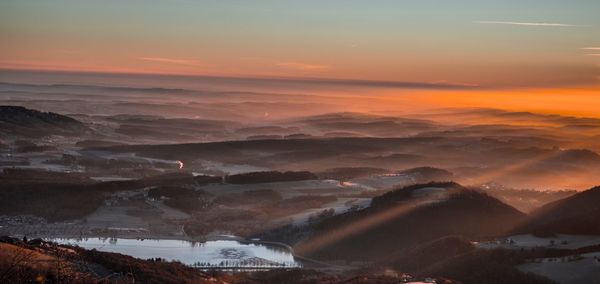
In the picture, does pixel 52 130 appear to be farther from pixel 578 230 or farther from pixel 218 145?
pixel 578 230

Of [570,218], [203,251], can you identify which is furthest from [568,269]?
[203,251]

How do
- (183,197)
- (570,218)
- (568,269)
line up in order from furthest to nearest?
(183,197), (570,218), (568,269)

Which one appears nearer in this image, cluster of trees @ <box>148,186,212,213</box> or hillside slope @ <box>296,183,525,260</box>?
hillside slope @ <box>296,183,525,260</box>

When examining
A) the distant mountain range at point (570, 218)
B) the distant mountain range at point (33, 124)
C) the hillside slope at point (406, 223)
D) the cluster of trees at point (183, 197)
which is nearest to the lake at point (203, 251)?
the hillside slope at point (406, 223)

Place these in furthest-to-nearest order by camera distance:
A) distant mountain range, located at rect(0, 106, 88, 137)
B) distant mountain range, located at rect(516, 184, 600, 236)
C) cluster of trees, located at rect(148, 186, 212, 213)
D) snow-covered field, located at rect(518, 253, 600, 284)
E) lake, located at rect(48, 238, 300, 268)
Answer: distant mountain range, located at rect(0, 106, 88, 137) → cluster of trees, located at rect(148, 186, 212, 213) → distant mountain range, located at rect(516, 184, 600, 236) → lake, located at rect(48, 238, 300, 268) → snow-covered field, located at rect(518, 253, 600, 284)

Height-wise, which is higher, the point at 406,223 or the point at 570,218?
the point at 570,218

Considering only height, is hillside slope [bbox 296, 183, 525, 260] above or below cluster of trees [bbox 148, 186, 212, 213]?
above

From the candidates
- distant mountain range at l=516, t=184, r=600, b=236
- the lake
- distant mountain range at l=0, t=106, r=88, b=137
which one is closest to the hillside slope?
distant mountain range at l=516, t=184, r=600, b=236

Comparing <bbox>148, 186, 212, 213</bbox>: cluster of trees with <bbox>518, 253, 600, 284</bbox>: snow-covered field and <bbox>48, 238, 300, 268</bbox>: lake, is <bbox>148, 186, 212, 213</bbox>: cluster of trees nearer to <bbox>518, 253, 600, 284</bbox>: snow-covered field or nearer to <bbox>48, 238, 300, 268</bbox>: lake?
<bbox>48, 238, 300, 268</bbox>: lake

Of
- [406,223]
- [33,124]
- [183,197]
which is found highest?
[406,223]

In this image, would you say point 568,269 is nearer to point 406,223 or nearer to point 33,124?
point 406,223

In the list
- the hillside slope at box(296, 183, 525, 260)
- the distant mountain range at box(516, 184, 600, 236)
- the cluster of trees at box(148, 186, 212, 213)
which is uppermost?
the distant mountain range at box(516, 184, 600, 236)
